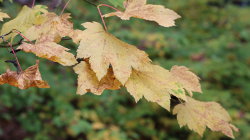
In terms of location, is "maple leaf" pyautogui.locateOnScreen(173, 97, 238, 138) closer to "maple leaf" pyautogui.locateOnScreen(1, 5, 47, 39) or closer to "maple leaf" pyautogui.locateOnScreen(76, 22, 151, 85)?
"maple leaf" pyautogui.locateOnScreen(76, 22, 151, 85)

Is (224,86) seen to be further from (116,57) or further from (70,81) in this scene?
(116,57)

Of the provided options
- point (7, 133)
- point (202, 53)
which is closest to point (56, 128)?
point (7, 133)

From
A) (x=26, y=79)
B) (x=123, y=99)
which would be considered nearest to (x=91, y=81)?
(x=26, y=79)

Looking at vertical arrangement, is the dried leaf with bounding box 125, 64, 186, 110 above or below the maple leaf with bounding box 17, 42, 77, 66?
below

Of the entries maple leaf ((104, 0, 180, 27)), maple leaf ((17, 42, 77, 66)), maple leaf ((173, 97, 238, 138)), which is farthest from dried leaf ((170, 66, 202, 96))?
maple leaf ((17, 42, 77, 66))

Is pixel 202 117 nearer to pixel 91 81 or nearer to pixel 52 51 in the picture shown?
pixel 91 81

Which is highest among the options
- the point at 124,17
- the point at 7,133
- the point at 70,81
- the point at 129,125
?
the point at 124,17
